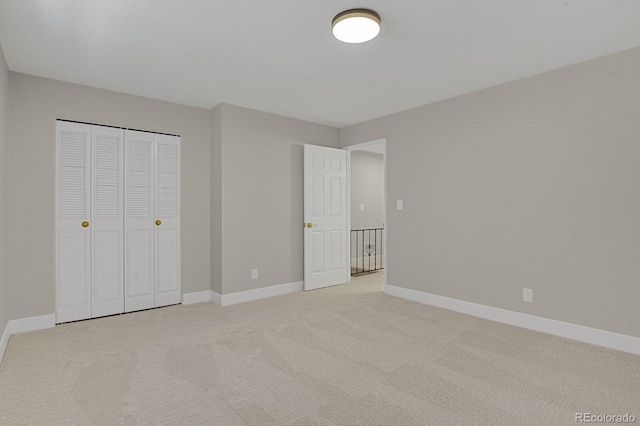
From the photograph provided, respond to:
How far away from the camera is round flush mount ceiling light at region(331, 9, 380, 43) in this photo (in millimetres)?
2219

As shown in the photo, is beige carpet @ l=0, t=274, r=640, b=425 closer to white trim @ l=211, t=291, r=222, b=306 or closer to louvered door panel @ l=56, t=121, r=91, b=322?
louvered door panel @ l=56, t=121, r=91, b=322

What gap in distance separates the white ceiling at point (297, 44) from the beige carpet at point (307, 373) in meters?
2.44

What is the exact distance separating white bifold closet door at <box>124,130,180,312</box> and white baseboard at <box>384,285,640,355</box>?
2997 mm

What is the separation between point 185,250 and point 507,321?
3.71 metres

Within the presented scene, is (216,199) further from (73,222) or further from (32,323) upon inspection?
(32,323)

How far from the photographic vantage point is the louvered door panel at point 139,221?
12.6 ft

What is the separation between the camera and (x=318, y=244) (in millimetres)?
5004

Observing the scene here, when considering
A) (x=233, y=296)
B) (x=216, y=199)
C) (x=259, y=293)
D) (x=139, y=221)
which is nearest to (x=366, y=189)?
(x=259, y=293)

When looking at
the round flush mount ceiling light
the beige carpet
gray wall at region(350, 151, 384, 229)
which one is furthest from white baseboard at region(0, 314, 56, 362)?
gray wall at region(350, 151, 384, 229)

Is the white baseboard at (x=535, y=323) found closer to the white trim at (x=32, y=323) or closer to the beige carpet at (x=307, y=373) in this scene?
the beige carpet at (x=307, y=373)

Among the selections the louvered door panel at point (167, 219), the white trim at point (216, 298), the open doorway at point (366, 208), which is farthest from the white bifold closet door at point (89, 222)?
the open doorway at point (366, 208)

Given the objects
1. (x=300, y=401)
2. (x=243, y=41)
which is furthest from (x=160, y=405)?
(x=243, y=41)

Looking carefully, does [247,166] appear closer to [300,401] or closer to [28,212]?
[28,212]

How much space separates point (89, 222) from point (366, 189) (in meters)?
5.24
